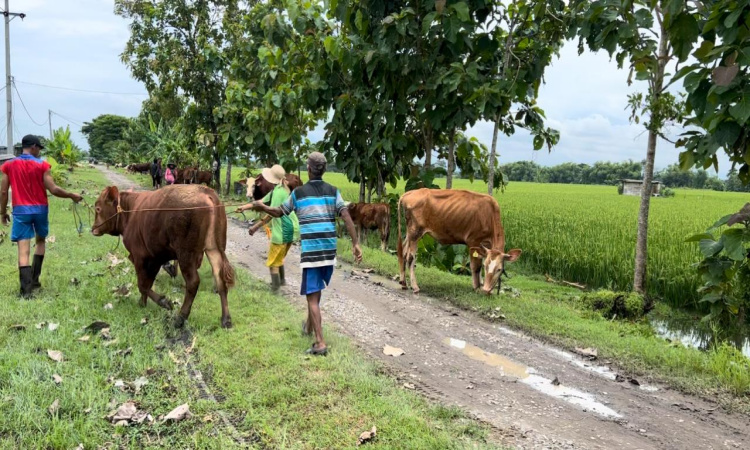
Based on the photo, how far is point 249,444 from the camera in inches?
134

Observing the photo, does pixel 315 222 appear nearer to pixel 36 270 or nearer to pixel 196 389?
pixel 196 389

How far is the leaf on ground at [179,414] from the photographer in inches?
143

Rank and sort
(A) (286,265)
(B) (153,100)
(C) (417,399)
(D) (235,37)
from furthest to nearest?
(B) (153,100), (D) (235,37), (A) (286,265), (C) (417,399)

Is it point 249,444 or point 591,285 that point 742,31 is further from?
point 591,285

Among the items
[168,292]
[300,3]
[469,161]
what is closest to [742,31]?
[168,292]

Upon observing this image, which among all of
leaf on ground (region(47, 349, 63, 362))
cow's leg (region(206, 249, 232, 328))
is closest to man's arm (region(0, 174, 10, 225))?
cow's leg (region(206, 249, 232, 328))

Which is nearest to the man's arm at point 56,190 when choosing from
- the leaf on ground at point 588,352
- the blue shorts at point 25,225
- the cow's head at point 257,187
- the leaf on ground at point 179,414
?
the blue shorts at point 25,225

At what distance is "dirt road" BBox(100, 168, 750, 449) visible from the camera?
3.92 metres

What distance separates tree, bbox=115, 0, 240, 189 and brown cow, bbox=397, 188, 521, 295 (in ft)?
50.2

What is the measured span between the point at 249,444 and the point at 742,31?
5.09 m

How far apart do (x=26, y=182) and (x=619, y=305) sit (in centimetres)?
A: 784

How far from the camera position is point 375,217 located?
479 inches

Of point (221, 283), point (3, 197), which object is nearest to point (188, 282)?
point (221, 283)

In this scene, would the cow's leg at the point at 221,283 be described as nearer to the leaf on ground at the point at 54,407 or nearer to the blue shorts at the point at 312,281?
the blue shorts at the point at 312,281
